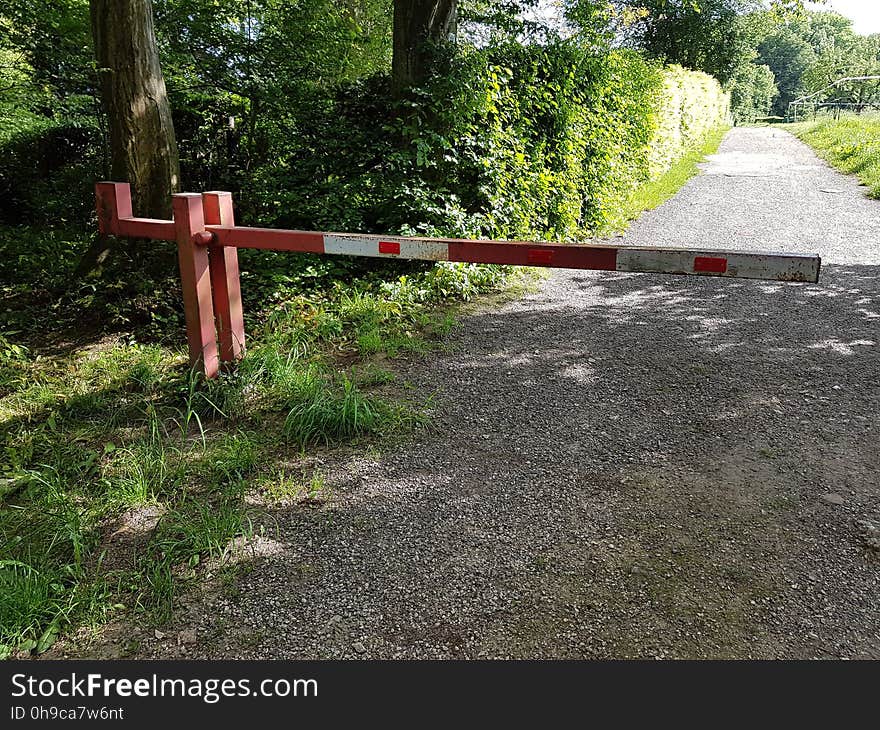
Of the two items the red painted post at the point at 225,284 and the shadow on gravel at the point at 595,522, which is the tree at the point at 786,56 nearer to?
the shadow on gravel at the point at 595,522

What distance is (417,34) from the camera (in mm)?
7418

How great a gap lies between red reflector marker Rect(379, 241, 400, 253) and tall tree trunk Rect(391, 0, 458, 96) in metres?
4.07

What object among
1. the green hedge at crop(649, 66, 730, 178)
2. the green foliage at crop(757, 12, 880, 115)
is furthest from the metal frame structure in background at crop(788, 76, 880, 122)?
the green hedge at crop(649, 66, 730, 178)

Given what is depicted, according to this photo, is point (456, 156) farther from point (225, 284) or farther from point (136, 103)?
point (225, 284)

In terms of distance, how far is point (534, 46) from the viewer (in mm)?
8039

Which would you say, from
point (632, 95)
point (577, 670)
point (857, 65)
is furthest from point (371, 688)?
point (857, 65)

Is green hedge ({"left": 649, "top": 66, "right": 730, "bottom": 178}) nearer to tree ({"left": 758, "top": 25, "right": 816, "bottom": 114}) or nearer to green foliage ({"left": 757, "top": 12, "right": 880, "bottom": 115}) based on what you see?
green foliage ({"left": 757, "top": 12, "right": 880, "bottom": 115})

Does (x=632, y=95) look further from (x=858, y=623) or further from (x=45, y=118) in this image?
(x=858, y=623)

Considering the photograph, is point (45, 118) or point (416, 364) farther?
point (45, 118)

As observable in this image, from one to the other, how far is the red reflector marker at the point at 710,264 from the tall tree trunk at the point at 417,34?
4.86m

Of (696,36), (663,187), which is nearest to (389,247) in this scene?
(663,187)

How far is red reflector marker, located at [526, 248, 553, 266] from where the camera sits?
3573mm

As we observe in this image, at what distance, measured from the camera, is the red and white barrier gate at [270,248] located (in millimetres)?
3385

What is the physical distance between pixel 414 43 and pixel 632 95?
581 centimetres
